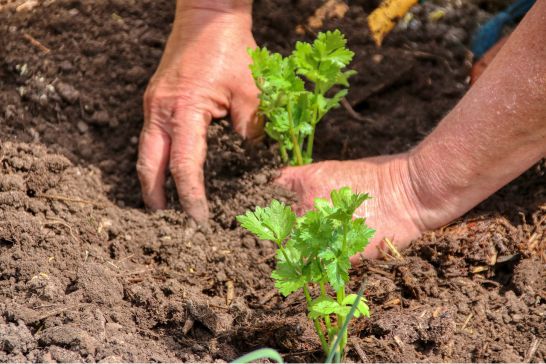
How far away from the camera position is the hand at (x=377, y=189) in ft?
8.75

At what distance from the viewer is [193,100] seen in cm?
285

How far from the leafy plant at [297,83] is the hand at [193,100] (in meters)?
0.17

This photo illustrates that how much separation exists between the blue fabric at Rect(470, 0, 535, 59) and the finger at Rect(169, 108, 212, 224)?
1448mm

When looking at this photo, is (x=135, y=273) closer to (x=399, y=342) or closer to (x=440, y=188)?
(x=399, y=342)

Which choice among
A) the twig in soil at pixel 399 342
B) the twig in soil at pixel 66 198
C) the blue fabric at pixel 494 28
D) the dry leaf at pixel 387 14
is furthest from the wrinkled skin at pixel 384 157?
the blue fabric at pixel 494 28

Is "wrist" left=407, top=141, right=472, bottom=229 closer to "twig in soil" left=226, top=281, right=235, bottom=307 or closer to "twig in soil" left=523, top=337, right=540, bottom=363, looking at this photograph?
"twig in soil" left=523, top=337, right=540, bottom=363

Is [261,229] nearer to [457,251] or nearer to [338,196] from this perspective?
[338,196]

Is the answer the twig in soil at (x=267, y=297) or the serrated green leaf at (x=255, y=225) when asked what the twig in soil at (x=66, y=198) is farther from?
the serrated green leaf at (x=255, y=225)

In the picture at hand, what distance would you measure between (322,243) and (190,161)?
0.89 m

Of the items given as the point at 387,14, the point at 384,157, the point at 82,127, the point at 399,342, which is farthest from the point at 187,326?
the point at 387,14

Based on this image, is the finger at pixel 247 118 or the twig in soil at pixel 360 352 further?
the finger at pixel 247 118

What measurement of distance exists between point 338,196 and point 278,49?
1.46 metres

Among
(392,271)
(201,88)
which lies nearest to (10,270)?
(201,88)

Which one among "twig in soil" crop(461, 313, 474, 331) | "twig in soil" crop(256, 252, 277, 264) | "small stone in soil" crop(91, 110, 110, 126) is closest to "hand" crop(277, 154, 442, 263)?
"twig in soil" crop(256, 252, 277, 264)
